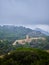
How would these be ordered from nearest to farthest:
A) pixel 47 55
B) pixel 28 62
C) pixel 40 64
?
pixel 40 64
pixel 28 62
pixel 47 55

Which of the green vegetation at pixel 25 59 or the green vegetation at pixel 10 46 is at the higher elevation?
the green vegetation at pixel 25 59

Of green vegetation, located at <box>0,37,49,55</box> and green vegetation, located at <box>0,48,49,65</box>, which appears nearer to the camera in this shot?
green vegetation, located at <box>0,48,49,65</box>

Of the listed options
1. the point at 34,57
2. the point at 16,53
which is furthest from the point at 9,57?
the point at 34,57

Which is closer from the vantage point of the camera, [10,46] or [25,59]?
[25,59]

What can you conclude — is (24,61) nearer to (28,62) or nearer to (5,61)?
(28,62)

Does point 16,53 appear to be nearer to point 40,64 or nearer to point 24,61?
point 24,61

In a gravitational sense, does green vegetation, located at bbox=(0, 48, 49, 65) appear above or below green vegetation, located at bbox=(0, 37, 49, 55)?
above

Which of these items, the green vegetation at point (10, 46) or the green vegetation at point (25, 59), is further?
the green vegetation at point (10, 46)

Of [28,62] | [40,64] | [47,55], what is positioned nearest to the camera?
[40,64]

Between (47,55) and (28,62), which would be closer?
(28,62)

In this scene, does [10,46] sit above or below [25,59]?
below
